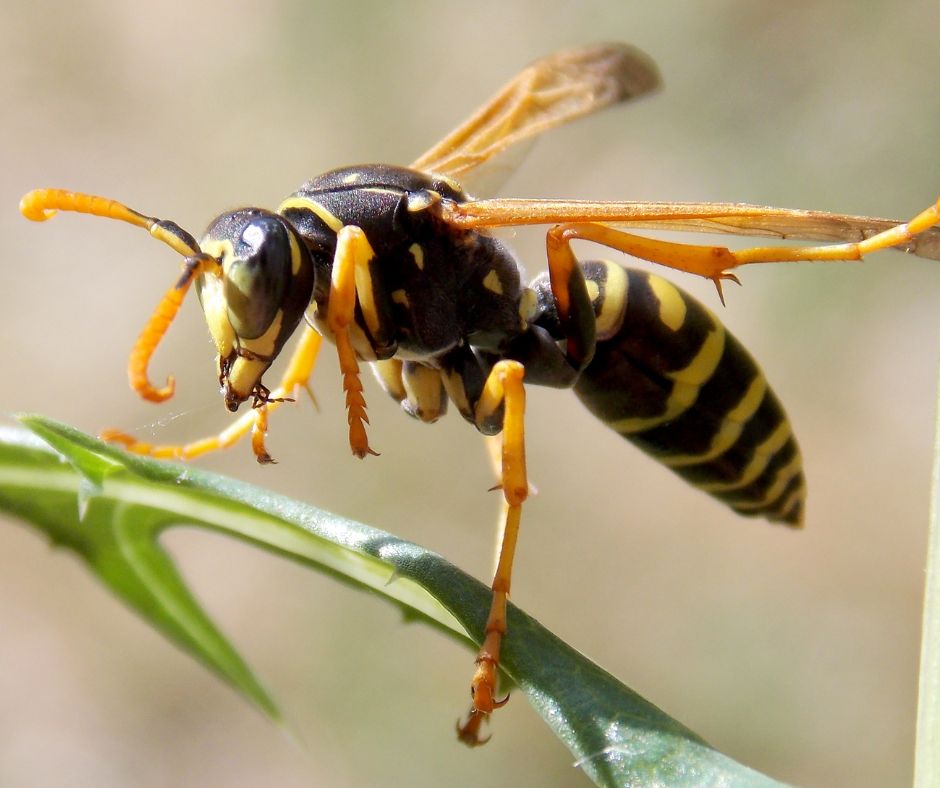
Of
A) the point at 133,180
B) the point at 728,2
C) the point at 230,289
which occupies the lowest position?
the point at 230,289

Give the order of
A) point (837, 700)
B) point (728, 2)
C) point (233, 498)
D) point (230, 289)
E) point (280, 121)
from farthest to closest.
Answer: point (280, 121)
point (728, 2)
point (837, 700)
point (230, 289)
point (233, 498)

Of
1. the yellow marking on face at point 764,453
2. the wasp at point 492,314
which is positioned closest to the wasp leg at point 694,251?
the wasp at point 492,314

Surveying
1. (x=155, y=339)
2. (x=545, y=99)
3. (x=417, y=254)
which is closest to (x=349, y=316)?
(x=417, y=254)

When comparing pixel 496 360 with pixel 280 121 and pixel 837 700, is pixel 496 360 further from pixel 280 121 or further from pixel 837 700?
pixel 280 121

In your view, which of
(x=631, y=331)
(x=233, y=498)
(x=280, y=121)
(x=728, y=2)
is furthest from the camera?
(x=280, y=121)

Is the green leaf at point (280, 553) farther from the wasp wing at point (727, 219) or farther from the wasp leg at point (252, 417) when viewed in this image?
the wasp wing at point (727, 219)

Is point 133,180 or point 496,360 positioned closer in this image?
point 496,360

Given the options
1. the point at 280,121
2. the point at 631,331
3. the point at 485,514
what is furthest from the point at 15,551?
the point at 631,331
